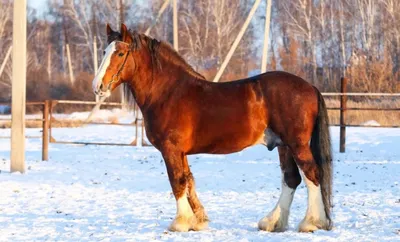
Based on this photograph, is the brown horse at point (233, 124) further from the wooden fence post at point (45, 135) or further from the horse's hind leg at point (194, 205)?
the wooden fence post at point (45, 135)

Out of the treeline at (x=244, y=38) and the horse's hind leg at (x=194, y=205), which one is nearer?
the horse's hind leg at (x=194, y=205)

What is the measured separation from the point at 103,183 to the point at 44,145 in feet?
12.7

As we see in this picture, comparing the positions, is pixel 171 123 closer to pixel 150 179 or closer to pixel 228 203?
pixel 228 203

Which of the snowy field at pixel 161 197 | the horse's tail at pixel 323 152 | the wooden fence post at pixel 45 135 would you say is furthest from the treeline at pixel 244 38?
the horse's tail at pixel 323 152

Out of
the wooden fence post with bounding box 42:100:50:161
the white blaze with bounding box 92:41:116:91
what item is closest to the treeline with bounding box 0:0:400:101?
the wooden fence post with bounding box 42:100:50:161

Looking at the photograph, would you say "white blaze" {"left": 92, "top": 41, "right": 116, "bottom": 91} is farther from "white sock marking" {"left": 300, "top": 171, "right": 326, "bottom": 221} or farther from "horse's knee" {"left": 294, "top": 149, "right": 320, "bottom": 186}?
"white sock marking" {"left": 300, "top": 171, "right": 326, "bottom": 221}

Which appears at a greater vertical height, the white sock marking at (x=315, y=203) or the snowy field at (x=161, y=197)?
the white sock marking at (x=315, y=203)

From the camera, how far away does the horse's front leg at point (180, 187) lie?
17.6 ft

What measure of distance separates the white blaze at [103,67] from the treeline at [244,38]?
1123 inches

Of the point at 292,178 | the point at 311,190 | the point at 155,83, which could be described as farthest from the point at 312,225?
the point at 155,83

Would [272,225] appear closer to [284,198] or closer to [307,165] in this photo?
[284,198]

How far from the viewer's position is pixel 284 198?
5.49 metres

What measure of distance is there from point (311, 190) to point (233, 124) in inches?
33.9

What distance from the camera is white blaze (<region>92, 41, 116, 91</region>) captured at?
5.24m
